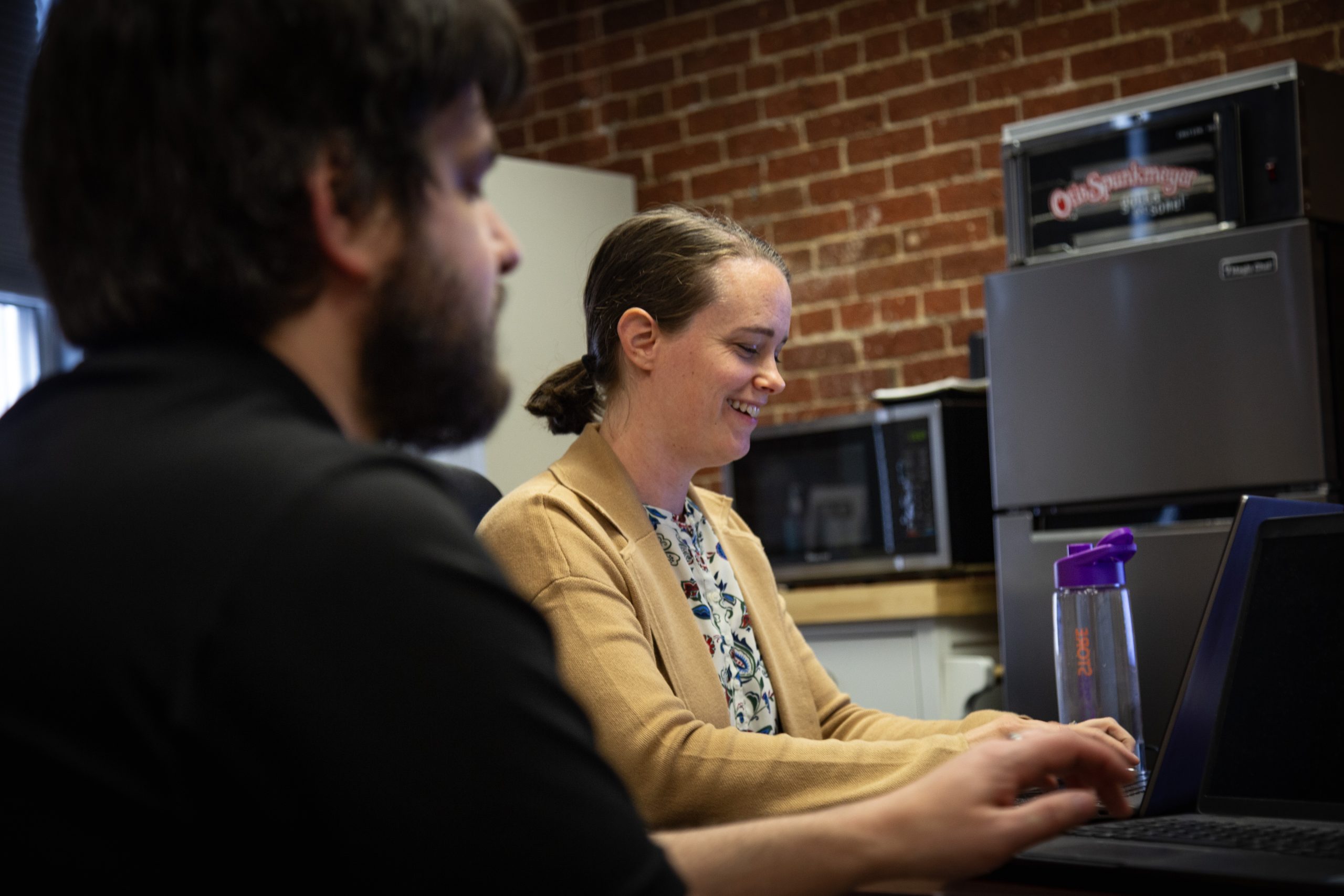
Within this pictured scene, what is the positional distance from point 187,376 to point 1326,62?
3.10 metres

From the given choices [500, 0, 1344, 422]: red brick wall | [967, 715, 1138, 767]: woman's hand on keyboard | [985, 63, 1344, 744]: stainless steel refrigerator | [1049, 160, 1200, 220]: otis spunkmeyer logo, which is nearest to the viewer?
[967, 715, 1138, 767]: woman's hand on keyboard

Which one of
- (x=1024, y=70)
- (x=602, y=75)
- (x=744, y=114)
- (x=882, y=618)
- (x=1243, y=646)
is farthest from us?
(x=602, y=75)

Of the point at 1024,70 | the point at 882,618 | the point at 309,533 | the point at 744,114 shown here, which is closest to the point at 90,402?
the point at 309,533

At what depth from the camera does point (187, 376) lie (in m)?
0.62

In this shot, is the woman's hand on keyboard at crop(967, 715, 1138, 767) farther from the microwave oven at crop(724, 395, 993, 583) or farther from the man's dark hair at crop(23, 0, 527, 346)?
the microwave oven at crop(724, 395, 993, 583)

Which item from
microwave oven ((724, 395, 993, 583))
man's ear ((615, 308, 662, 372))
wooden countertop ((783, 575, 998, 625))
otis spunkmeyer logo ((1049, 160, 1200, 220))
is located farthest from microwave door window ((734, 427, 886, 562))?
man's ear ((615, 308, 662, 372))

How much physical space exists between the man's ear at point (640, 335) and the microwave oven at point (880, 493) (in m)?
1.47

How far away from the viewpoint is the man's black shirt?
20.6 inches

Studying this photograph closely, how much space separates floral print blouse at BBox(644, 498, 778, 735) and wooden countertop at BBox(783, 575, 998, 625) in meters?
1.33

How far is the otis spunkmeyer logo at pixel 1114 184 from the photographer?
2695 mm

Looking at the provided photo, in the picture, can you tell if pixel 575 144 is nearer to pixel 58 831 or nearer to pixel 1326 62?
pixel 1326 62

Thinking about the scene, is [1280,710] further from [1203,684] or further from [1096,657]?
[1096,657]

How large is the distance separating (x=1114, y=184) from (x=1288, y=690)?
188 cm

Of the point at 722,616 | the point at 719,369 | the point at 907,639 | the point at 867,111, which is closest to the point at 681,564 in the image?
the point at 722,616
